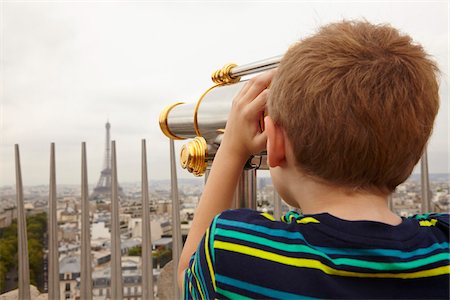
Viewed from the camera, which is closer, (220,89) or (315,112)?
(315,112)

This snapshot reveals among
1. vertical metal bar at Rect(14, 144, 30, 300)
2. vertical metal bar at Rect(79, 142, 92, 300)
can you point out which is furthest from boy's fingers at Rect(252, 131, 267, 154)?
vertical metal bar at Rect(14, 144, 30, 300)

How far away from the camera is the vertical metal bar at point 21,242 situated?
4.18ft

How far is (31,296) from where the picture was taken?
1336 millimetres

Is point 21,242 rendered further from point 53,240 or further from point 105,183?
point 105,183

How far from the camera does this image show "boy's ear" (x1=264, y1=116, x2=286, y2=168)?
14.2 inches

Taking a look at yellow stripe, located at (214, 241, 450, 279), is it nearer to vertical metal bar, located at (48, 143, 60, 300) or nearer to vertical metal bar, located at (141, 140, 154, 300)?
vertical metal bar, located at (141, 140, 154, 300)

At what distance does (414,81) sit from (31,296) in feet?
4.38

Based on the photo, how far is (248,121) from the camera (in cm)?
39

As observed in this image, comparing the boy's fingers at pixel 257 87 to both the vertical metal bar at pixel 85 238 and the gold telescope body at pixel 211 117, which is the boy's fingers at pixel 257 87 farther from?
the vertical metal bar at pixel 85 238

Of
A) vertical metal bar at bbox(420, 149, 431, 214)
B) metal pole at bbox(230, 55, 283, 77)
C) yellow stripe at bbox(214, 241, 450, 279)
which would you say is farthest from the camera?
vertical metal bar at bbox(420, 149, 431, 214)

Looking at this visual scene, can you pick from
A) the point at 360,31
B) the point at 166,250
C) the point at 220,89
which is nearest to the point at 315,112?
the point at 360,31

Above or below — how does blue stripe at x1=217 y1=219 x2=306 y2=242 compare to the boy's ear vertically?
below

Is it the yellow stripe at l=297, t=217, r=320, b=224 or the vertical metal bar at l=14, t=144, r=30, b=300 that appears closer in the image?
the yellow stripe at l=297, t=217, r=320, b=224

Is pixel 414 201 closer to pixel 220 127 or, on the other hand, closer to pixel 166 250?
pixel 166 250
